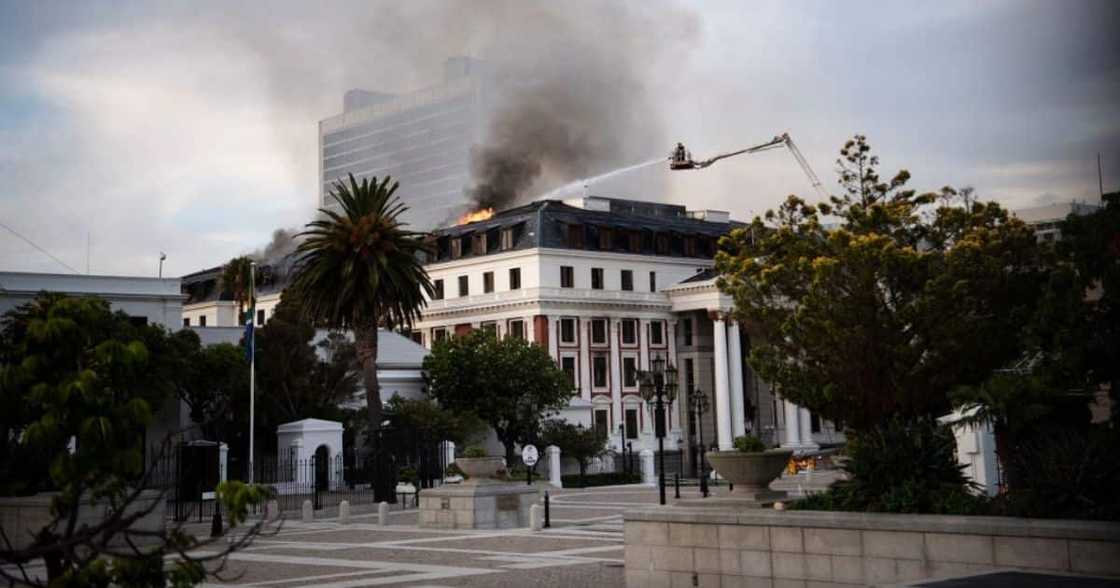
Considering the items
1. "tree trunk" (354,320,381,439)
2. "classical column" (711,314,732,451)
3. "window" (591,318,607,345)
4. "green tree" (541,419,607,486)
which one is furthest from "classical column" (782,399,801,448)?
"tree trunk" (354,320,381,439)

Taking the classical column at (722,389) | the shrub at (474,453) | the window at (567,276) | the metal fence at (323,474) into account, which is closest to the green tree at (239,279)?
the window at (567,276)

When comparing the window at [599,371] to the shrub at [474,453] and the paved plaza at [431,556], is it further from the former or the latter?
the shrub at [474,453]

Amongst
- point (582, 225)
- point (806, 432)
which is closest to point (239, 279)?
point (582, 225)

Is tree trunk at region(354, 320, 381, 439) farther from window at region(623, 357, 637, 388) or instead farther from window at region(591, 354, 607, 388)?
window at region(623, 357, 637, 388)

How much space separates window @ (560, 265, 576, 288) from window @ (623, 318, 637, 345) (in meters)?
5.83

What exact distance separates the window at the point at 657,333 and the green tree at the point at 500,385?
74.7 ft

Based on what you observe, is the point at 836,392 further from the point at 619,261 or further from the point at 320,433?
the point at 619,261

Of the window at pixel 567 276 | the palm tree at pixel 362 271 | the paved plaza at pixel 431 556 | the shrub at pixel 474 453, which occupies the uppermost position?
the window at pixel 567 276

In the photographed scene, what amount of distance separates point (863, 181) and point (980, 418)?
17.5 meters

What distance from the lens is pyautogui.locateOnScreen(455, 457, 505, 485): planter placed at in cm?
3438

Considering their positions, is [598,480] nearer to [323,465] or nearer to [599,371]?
[323,465]

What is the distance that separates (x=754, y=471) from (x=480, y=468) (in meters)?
15.3

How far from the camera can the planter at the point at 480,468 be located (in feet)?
113

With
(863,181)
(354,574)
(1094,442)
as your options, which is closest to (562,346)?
(863,181)
